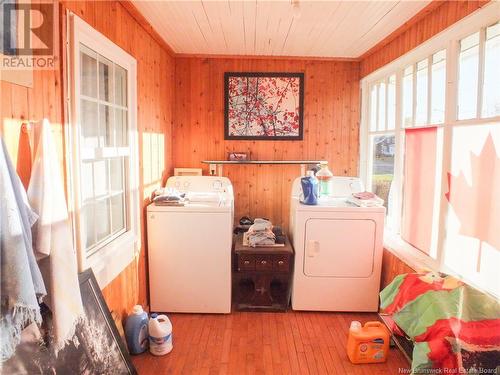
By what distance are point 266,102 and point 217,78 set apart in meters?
0.58

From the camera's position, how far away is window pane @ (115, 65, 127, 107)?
253cm

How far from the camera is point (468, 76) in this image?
85.7 inches

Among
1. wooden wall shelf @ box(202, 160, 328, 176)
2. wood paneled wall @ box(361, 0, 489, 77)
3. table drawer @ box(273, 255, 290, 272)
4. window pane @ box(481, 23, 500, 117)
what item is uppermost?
wood paneled wall @ box(361, 0, 489, 77)

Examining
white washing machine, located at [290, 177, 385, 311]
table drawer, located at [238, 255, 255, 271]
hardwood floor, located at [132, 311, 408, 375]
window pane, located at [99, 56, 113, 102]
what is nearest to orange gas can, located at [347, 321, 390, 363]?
hardwood floor, located at [132, 311, 408, 375]

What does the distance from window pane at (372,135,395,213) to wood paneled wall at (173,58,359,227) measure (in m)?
0.34

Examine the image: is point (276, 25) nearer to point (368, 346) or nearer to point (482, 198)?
point (482, 198)

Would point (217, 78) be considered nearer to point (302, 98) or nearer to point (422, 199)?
point (302, 98)

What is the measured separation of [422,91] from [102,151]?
231 centimetres

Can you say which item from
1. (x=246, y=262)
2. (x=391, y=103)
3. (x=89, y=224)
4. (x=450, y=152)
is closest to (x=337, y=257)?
(x=246, y=262)

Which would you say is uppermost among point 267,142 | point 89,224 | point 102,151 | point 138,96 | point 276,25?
point 276,25

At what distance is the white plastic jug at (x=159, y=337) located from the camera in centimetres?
249

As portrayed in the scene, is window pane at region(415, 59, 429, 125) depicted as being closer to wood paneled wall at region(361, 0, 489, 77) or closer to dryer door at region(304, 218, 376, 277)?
wood paneled wall at region(361, 0, 489, 77)

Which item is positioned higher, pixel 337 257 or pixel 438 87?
pixel 438 87

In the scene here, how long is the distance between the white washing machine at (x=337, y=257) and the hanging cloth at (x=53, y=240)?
193cm
